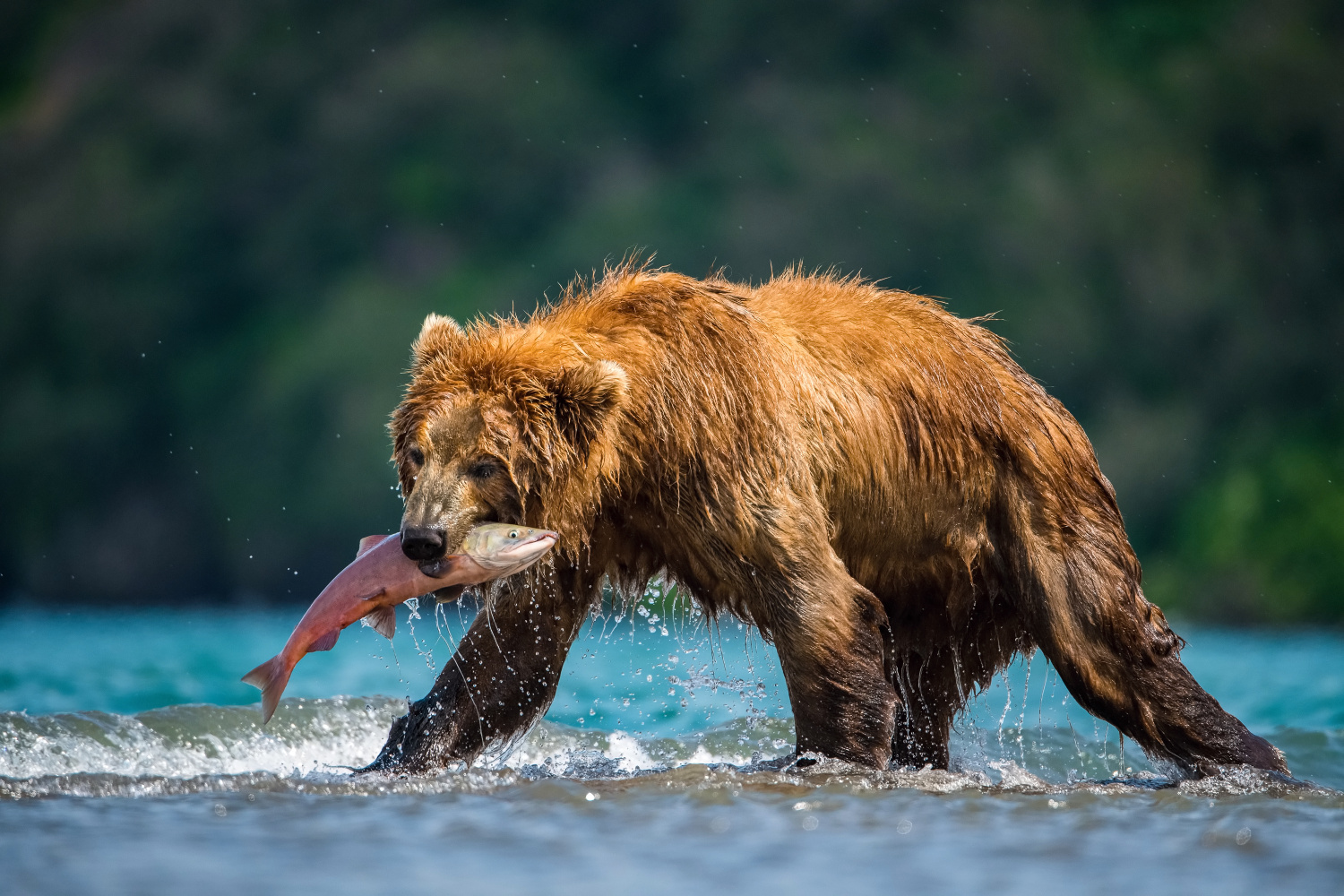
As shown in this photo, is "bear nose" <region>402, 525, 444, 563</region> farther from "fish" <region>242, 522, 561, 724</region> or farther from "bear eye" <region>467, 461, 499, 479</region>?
"bear eye" <region>467, 461, 499, 479</region>

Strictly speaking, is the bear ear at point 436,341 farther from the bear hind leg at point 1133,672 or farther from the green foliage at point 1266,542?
the green foliage at point 1266,542

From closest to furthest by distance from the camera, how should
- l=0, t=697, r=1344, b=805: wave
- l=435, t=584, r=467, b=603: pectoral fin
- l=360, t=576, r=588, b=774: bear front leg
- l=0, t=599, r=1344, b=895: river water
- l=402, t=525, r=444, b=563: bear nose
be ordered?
l=0, t=599, r=1344, b=895: river water
l=402, t=525, r=444, b=563: bear nose
l=0, t=697, r=1344, b=805: wave
l=435, t=584, r=467, b=603: pectoral fin
l=360, t=576, r=588, b=774: bear front leg

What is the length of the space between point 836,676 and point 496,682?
45.3 inches

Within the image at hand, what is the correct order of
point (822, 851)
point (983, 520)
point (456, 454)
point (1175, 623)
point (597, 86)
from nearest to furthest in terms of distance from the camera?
point (822, 851)
point (456, 454)
point (983, 520)
point (1175, 623)
point (597, 86)

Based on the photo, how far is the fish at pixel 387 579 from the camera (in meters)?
4.42

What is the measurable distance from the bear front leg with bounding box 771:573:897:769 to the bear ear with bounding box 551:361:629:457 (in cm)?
79

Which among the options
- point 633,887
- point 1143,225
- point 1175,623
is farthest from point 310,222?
point 633,887

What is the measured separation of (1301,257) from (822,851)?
710 inches

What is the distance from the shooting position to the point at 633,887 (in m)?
3.47

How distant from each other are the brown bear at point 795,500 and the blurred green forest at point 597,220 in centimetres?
A: 1310

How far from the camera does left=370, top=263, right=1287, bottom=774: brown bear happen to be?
15.2ft

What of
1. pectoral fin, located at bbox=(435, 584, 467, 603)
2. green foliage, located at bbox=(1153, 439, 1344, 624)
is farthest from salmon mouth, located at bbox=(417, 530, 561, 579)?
green foliage, located at bbox=(1153, 439, 1344, 624)

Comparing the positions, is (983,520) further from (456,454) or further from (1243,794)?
(456,454)

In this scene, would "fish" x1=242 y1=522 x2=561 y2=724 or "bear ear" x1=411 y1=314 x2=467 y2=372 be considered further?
"bear ear" x1=411 y1=314 x2=467 y2=372
